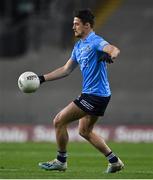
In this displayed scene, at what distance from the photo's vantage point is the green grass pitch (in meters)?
12.3

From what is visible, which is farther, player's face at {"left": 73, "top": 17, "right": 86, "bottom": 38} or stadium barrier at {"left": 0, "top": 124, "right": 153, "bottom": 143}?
stadium barrier at {"left": 0, "top": 124, "right": 153, "bottom": 143}

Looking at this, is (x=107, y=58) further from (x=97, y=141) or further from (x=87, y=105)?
(x=97, y=141)

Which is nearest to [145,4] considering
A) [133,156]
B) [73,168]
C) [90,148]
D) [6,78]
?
[6,78]

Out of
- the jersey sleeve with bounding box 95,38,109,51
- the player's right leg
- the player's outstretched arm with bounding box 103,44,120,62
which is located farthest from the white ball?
the player's outstretched arm with bounding box 103,44,120,62

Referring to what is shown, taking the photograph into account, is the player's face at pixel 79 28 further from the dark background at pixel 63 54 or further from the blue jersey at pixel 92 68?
the dark background at pixel 63 54

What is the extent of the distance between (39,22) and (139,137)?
5264 mm

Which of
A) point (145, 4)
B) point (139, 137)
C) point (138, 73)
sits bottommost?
point (139, 137)

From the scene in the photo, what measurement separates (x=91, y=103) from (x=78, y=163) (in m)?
3.22

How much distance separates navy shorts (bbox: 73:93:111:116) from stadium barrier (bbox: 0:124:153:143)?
44.6 feet

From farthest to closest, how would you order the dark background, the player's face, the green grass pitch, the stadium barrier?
1. the dark background
2. the stadium barrier
3. the player's face
4. the green grass pitch

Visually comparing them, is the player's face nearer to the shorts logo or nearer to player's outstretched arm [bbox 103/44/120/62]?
player's outstretched arm [bbox 103/44/120/62]

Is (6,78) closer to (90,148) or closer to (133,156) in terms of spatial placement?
(90,148)

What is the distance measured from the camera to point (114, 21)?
1163 inches

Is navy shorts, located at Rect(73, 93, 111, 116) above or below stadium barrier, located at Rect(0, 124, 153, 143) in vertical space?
above
